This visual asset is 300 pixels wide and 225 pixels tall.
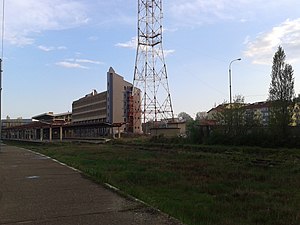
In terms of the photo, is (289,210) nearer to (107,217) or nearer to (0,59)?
(107,217)

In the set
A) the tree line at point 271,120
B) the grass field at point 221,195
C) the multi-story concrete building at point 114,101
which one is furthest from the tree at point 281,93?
the multi-story concrete building at point 114,101

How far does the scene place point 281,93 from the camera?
3991 centimetres

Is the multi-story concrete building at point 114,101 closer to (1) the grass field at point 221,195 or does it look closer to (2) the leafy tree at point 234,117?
(2) the leafy tree at point 234,117

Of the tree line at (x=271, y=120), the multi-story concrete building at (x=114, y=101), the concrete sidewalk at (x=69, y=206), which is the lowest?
the concrete sidewalk at (x=69, y=206)

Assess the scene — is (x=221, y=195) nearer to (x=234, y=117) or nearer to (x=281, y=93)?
(x=281, y=93)

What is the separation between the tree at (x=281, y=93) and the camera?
3862 cm

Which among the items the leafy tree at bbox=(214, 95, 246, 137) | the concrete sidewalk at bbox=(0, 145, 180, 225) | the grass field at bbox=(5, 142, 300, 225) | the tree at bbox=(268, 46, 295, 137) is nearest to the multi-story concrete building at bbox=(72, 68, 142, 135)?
the leafy tree at bbox=(214, 95, 246, 137)

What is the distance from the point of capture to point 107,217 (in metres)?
7.57

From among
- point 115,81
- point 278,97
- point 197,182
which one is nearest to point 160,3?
point 278,97

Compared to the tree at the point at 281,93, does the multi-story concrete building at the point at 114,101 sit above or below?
above

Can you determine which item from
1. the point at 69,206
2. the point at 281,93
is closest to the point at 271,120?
the point at 281,93

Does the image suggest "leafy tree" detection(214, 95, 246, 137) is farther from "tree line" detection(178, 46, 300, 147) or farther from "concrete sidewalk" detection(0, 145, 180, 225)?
"concrete sidewalk" detection(0, 145, 180, 225)

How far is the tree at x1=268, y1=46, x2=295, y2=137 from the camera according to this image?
1521 inches

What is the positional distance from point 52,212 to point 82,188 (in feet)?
11.2
